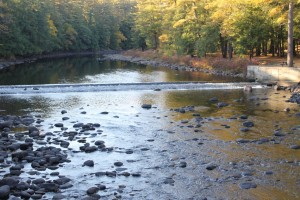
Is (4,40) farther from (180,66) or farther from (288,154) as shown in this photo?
(288,154)

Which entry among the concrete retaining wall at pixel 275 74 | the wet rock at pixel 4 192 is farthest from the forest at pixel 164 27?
the wet rock at pixel 4 192

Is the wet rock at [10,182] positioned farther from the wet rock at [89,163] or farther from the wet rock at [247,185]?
the wet rock at [247,185]

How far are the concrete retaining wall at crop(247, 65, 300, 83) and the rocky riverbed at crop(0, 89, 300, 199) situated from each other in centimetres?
945

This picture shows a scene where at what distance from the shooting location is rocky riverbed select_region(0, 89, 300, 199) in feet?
38.7

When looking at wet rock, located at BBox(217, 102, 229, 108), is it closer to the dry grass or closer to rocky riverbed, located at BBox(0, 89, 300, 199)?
rocky riverbed, located at BBox(0, 89, 300, 199)

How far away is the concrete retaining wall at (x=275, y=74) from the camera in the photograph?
109 ft

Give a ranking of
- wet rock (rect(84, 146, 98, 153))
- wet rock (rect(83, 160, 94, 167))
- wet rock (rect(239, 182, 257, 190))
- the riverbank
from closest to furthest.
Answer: wet rock (rect(239, 182, 257, 190))
wet rock (rect(83, 160, 94, 167))
wet rock (rect(84, 146, 98, 153))
the riverbank

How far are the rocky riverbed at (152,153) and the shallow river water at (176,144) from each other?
3 cm

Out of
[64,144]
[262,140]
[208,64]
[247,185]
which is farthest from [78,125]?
[208,64]

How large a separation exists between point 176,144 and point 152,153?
5.13 feet

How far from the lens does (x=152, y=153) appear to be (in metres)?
15.4

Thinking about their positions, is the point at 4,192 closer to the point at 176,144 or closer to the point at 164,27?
the point at 176,144

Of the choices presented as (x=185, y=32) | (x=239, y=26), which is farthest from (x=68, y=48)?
(x=239, y=26)

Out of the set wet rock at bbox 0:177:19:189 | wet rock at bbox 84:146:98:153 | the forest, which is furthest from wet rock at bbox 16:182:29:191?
the forest
